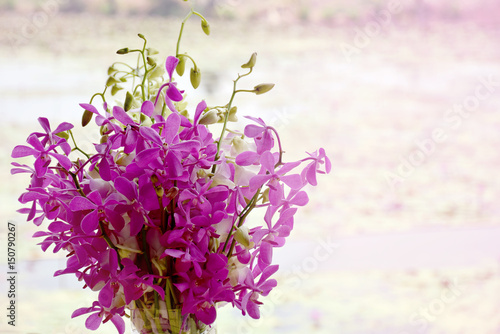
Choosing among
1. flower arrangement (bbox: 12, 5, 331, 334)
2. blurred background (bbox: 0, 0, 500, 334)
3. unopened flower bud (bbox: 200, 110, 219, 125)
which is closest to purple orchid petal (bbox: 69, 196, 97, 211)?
flower arrangement (bbox: 12, 5, 331, 334)

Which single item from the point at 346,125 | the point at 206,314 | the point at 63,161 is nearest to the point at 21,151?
the point at 63,161

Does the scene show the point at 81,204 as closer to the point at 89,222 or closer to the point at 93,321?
the point at 89,222

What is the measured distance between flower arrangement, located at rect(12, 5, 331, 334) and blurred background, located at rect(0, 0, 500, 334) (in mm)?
1406

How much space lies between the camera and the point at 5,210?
2242 millimetres

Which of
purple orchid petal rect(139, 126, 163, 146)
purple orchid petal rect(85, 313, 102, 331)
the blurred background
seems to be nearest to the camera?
purple orchid petal rect(139, 126, 163, 146)

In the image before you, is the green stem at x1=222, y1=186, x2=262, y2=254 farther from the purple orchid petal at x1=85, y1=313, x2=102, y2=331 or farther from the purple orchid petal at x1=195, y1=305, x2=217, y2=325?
the purple orchid petal at x1=85, y1=313, x2=102, y2=331

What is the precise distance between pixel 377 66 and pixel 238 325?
4.21 ft

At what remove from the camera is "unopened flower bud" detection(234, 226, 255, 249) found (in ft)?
2.10

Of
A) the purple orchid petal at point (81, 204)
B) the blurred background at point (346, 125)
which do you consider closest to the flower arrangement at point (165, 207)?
the purple orchid petal at point (81, 204)

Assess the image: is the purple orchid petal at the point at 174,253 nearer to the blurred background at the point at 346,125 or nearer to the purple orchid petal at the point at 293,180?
the purple orchid petal at the point at 293,180

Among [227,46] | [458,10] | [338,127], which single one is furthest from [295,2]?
[458,10]

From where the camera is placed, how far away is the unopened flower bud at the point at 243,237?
2.10ft

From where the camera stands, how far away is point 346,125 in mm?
2672

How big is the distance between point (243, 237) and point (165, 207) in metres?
0.09
